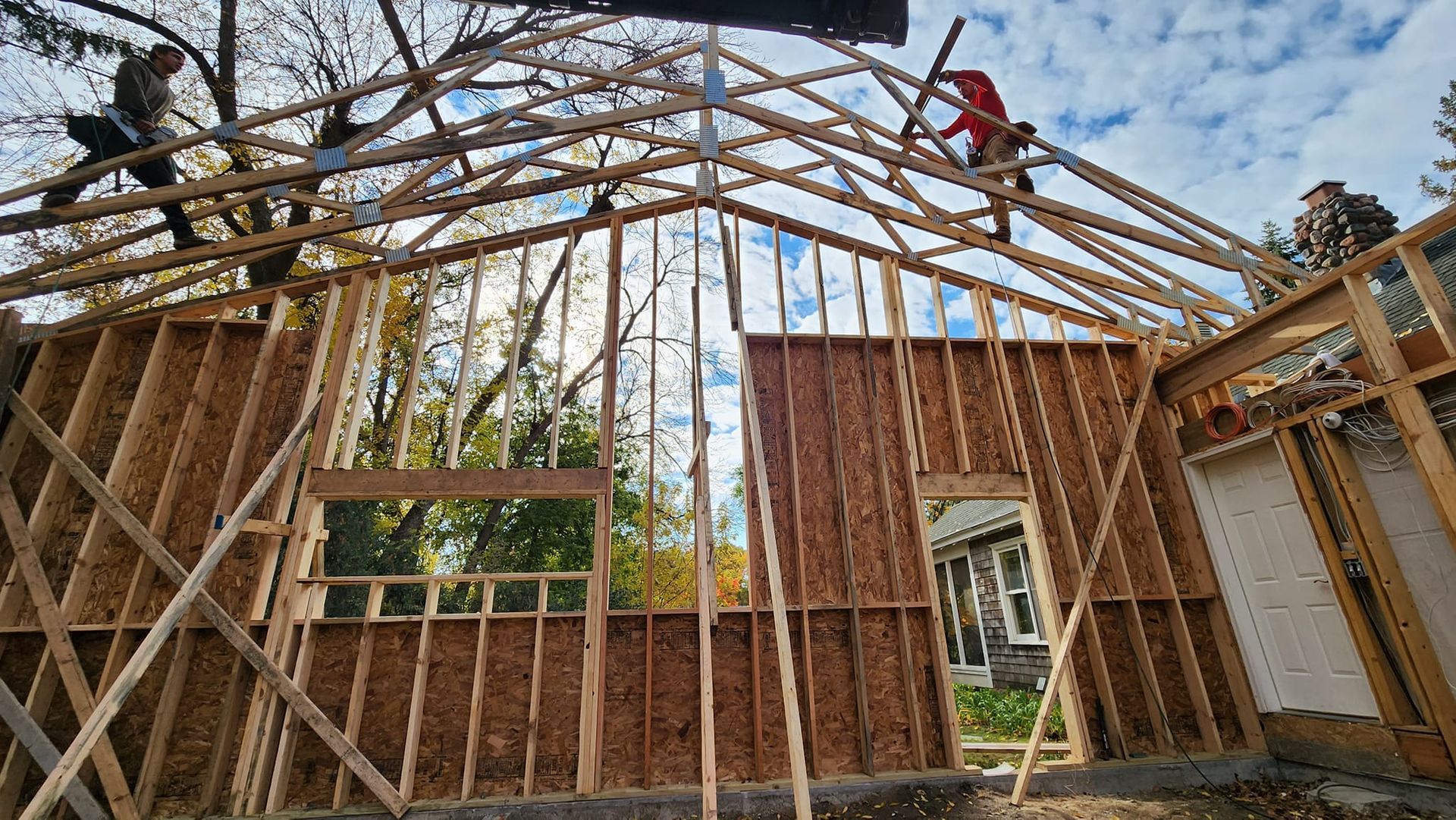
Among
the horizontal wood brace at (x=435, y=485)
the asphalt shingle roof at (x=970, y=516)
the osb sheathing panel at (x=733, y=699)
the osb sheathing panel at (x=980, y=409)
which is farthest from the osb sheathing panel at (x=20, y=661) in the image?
the asphalt shingle roof at (x=970, y=516)

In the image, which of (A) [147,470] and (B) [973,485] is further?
(B) [973,485]

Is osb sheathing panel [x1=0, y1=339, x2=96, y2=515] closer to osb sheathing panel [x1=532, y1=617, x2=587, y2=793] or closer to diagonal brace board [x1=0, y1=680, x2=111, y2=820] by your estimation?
diagonal brace board [x1=0, y1=680, x2=111, y2=820]

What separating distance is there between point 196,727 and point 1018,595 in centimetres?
1081

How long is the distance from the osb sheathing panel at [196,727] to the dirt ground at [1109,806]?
14.5 feet

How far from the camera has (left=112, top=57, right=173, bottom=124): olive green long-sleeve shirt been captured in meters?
4.35

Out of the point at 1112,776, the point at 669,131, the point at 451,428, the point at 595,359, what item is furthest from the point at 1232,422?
the point at 595,359

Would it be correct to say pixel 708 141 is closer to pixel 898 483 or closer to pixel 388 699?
pixel 898 483

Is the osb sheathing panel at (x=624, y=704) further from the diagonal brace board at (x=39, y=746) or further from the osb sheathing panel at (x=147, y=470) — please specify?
the osb sheathing panel at (x=147, y=470)

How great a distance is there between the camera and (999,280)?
696 cm

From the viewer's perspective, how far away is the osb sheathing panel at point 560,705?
4.81 meters

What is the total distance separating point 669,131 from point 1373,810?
10563 millimetres

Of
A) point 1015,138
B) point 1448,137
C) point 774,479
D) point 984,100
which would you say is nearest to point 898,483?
point 774,479

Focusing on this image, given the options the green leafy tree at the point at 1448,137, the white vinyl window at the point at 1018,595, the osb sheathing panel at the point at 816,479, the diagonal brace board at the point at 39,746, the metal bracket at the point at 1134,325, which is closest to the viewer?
the diagonal brace board at the point at 39,746

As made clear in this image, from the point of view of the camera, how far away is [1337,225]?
9.14 meters
